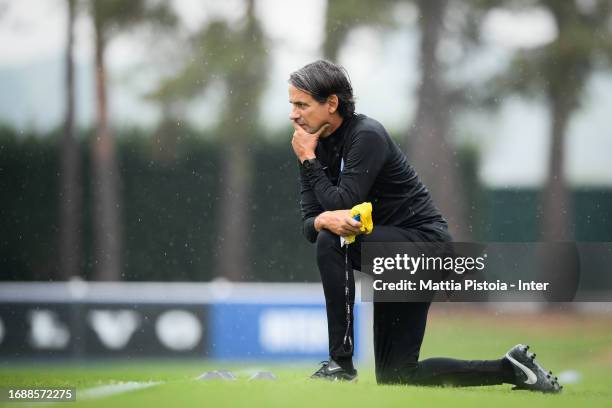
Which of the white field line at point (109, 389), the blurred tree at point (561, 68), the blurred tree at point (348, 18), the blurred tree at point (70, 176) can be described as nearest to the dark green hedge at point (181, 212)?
the blurred tree at point (70, 176)

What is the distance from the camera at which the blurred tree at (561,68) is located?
12.3 metres

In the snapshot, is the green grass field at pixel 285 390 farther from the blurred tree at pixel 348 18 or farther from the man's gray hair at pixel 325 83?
the blurred tree at pixel 348 18

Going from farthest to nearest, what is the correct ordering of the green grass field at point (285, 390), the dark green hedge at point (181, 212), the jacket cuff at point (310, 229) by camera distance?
the dark green hedge at point (181, 212)
the jacket cuff at point (310, 229)
the green grass field at point (285, 390)

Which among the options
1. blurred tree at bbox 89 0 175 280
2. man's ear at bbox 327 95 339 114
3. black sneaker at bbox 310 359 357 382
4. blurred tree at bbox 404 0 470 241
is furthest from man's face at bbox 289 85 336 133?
blurred tree at bbox 89 0 175 280

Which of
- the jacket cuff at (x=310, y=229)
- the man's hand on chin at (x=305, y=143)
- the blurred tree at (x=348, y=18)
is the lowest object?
the jacket cuff at (x=310, y=229)

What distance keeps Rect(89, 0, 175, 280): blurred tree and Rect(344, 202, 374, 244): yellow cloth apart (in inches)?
346

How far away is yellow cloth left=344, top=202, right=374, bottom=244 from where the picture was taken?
12.5 feet

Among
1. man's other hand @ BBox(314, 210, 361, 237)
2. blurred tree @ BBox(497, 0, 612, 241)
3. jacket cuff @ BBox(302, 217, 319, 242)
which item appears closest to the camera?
man's other hand @ BBox(314, 210, 361, 237)

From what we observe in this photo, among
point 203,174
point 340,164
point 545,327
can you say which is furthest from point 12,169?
point 340,164

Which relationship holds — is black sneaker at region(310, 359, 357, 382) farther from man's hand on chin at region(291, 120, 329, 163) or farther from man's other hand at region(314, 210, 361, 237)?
man's hand on chin at region(291, 120, 329, 163)

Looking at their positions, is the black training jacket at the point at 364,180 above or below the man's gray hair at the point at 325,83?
below

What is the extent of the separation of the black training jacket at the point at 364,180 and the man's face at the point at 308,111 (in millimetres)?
94

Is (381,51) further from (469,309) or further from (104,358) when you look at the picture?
(104,358)

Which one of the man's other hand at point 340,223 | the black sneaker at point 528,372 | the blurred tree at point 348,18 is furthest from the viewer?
the blurred tree at point 348,18
